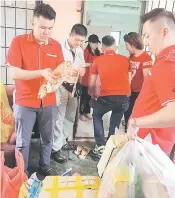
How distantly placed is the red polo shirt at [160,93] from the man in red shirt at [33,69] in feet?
2.20

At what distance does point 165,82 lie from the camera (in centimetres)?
95

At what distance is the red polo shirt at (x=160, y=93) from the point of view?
37.1 inches

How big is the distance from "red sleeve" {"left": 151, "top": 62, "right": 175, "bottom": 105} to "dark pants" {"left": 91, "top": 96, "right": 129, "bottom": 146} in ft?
4.58

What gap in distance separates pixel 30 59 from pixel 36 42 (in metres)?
0.12

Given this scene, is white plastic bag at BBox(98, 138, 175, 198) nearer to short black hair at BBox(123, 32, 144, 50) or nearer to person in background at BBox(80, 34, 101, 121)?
short black hair at BBox(123, 32, 144, 50)

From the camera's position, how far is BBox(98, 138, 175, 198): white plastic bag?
951 mm

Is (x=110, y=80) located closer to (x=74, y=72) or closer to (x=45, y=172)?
(x=74, y=72)

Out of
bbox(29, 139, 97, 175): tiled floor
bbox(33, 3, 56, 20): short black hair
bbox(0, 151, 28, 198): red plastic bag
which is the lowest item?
bbox(29, 139, 97, 175): tiled floor

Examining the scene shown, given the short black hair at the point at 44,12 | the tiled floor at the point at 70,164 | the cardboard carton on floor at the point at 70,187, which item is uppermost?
the short black hair at the point at 44,12

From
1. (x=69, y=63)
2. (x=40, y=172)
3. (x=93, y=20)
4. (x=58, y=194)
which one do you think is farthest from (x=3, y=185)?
(x=93, y=20)

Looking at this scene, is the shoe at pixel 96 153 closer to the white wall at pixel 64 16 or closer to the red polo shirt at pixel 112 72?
the red polo shirt at pixel 112 72

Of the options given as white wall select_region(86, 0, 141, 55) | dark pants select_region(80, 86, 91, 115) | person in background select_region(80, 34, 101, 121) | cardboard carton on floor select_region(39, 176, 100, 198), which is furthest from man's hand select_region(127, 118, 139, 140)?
white wall select_region(86, 0, 141, 55)

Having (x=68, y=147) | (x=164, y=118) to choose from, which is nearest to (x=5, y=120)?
(x=68, y=147)

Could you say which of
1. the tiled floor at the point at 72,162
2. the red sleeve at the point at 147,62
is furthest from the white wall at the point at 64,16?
the tiled floor at the point at 72,162
